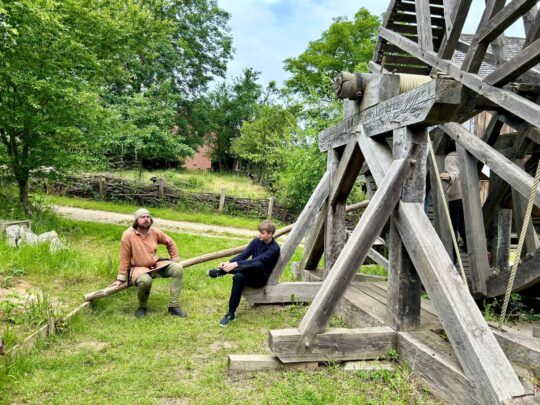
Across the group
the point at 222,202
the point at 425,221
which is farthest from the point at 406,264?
the point at 222,202

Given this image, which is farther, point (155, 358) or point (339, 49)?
point (339, 49)

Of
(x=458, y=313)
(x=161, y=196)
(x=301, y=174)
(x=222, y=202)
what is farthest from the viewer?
(x=161, y=196)

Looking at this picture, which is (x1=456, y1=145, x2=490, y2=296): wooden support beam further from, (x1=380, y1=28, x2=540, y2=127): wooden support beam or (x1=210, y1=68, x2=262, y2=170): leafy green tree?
→ (x1=210, y1=68, x2=262, y2=170): leafy green tree

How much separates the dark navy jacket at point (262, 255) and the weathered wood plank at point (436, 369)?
1901 millimetres

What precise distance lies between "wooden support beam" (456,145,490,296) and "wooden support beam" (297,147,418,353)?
2.25 m

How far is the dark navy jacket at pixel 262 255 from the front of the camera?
4668mm

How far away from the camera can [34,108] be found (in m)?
8.66

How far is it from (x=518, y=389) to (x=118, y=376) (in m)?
2.74

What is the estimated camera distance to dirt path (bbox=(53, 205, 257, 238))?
1234 cm

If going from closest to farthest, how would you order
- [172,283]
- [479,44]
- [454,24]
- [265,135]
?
1. [479,44]
2. [172,283]
3. [454,24]
4. [265,135]

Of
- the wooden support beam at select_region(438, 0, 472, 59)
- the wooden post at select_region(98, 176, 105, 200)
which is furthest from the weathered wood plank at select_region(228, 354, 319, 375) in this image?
the wooden post at select_region(98, 176, 105, 200)

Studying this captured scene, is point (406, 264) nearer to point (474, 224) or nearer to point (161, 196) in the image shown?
point (474, 224)

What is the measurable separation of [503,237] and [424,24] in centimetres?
351

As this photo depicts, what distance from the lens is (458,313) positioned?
8.33ft
